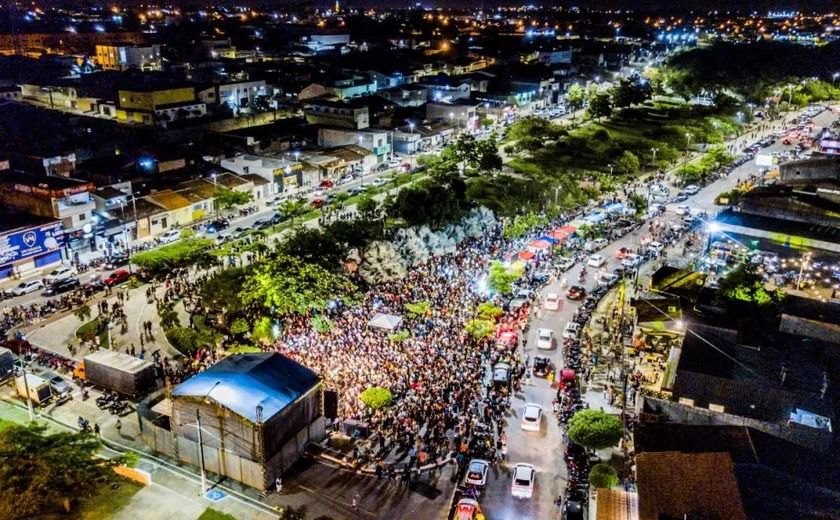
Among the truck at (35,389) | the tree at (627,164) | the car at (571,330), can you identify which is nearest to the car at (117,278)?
the truck at (35,389)

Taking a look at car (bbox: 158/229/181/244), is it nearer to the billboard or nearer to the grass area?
the billboard

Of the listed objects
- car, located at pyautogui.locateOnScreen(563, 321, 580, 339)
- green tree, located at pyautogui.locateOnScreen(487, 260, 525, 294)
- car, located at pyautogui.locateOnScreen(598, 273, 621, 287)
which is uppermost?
green tree, located at pyautogui.locateOnScreen(487, 260, 525, 294)

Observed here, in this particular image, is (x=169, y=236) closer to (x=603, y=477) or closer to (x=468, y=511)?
(x=468, y=511)

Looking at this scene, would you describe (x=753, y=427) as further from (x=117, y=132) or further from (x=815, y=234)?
(x=117, y=132)

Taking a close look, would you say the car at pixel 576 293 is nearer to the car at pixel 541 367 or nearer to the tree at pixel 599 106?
the car at pixel 541 367

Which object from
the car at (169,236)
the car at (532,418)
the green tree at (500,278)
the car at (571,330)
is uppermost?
the green tree at (500,278)

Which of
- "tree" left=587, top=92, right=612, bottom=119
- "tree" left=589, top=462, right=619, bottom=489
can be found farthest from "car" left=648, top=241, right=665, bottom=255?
"tree" left=587, top=92, right=612, bottom=119
